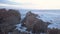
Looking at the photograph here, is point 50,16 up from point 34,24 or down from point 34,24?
up

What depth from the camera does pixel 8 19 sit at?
1309mm

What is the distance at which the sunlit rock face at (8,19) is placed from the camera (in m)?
1.30

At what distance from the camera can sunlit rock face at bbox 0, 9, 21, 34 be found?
130 cm

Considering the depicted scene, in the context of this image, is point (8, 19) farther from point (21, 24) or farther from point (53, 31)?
point (53, 31)

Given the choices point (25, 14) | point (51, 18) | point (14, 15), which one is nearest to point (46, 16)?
point (51, 18)

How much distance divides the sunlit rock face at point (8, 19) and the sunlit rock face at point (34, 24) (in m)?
0.12

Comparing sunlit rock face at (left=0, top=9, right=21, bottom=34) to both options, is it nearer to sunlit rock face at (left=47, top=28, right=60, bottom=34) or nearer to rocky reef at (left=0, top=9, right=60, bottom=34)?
rocky reef at (left=0, top=9, right=60, bottom=34)

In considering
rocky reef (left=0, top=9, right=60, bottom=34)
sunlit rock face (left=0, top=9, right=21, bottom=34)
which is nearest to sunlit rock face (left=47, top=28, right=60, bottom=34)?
rocky reef (left=0, top=9, right=60, bottom=34)

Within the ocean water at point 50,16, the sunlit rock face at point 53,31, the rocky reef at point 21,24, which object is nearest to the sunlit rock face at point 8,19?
the rocky reef at point 21,24

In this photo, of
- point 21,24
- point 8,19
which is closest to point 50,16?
point 21,24

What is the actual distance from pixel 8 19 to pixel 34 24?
0.39m

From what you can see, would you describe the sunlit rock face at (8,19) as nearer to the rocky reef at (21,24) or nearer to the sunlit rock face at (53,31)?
the rocky reef at (21,24)

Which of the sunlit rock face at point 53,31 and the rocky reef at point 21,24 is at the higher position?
the rocky reef at point 21,24

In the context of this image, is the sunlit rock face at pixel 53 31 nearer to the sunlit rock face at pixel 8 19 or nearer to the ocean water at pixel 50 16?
the ocean water at pixel 50 16
